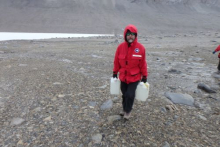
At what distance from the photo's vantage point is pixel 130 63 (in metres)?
3.13

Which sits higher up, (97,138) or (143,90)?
(143,90)

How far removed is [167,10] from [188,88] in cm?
6778

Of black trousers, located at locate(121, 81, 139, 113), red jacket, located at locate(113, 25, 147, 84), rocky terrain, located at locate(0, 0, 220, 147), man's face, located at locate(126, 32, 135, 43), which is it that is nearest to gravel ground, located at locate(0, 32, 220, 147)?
rocky terrain, located at locate(0, 0, 220, 147)

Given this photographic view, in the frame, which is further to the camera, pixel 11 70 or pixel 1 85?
pixel 11 70

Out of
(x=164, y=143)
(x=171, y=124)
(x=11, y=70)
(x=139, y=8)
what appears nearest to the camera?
(x=164, y=143)

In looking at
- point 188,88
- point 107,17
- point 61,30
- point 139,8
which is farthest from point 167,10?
point 188,88

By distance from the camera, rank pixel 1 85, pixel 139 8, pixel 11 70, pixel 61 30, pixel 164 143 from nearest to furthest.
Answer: pixel 164 143 → pixel 1 85 → pixel 11 70 → pixel 61 30 → pixel 139 8

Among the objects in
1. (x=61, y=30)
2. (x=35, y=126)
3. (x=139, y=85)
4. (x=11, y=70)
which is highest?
(x=139, y=85)

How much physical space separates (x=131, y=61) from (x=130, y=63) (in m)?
0.04

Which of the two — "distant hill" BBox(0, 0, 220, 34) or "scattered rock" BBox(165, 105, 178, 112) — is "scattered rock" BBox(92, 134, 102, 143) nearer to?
"scattered rock" BBox(165, 105, 178, 112)

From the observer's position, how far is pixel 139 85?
128 inches

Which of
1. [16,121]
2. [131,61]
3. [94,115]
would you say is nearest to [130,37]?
[131,61]

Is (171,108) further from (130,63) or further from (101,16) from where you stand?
(101,16)

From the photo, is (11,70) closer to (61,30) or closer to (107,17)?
(61,30)
